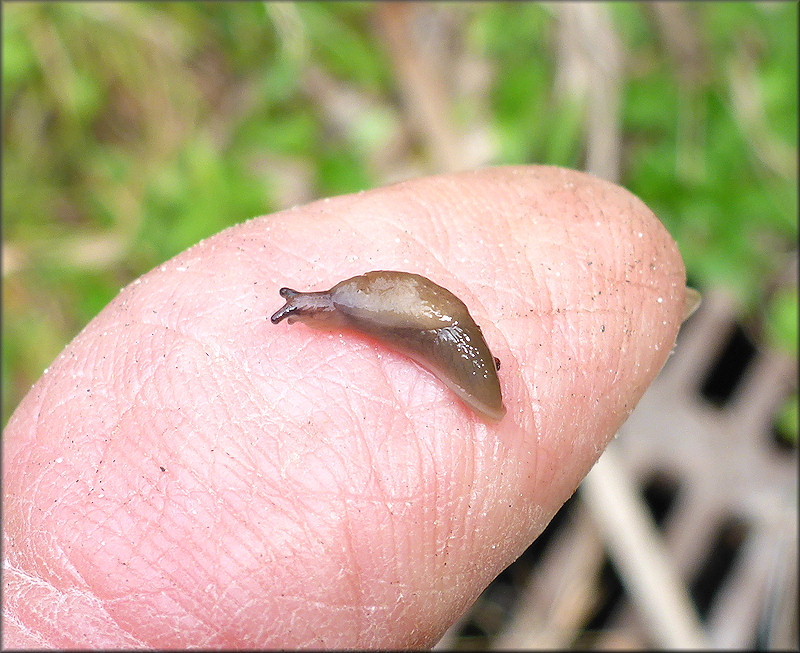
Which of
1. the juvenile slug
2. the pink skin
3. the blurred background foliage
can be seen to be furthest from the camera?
the blurred background foliage

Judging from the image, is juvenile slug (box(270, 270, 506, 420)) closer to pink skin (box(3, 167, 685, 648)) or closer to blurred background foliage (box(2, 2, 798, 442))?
pink skin (box(3, 167, 685, 648))

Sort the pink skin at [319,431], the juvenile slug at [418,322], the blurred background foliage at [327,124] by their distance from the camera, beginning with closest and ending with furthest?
1. the pink skin at [319,431]
2. the juvenile slug at [418,322]
3. the blurred background foliage at [327,124]

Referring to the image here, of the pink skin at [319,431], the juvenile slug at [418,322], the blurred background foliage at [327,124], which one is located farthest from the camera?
the blurred background foliage at [327,124]

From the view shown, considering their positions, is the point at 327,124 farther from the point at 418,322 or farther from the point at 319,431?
the point at 319,431

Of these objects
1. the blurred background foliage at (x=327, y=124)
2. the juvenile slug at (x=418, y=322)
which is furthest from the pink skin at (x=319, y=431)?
the blurred background foliage at (x=327, y=124)

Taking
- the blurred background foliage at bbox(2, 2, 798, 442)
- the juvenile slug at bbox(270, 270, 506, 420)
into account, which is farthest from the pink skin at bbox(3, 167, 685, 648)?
the blurred background foliage at bbox(2, 2, 798, 442)

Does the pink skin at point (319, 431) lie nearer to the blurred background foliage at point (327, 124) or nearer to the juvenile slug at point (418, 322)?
the juvenile slug at point (418, 322)

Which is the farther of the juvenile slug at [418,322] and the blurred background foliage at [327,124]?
the blurred background foliage at [327,124]
